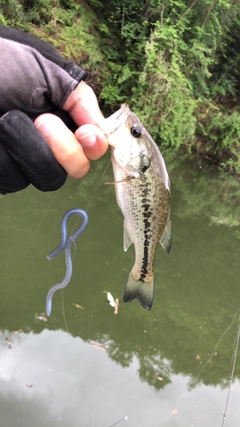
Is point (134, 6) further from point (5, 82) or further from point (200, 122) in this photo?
point (5, 82)

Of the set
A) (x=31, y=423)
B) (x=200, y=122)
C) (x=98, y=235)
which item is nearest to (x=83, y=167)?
(x=31, y=423)

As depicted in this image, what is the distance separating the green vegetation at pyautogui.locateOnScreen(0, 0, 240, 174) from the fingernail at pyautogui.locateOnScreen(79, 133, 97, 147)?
24.2 ft

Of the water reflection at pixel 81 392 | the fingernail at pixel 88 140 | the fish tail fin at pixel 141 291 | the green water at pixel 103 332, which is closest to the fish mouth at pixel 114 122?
the fingernail at pixel 88 140

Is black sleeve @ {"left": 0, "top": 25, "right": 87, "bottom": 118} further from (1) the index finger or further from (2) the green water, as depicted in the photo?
(2) the green water

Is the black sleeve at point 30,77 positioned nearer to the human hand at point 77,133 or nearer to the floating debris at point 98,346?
the human hand at point 77,133

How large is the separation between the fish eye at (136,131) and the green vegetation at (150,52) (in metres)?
7.16

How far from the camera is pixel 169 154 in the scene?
428 inches

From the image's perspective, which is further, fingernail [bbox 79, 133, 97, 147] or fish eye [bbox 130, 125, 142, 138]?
fish eye [bbox 130, 125, 142, 138]

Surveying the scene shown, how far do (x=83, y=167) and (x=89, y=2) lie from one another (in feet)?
34.7

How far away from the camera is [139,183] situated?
1.76 meters

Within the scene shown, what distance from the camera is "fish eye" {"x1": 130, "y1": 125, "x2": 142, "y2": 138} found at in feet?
5.48

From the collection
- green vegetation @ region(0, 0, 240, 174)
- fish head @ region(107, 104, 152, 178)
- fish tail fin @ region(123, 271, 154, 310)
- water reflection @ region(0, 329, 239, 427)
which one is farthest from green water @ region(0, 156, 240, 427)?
green vegetation @ region(0, 0, 240, 174)

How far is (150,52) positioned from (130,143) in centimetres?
860

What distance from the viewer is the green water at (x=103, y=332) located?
3.44m
